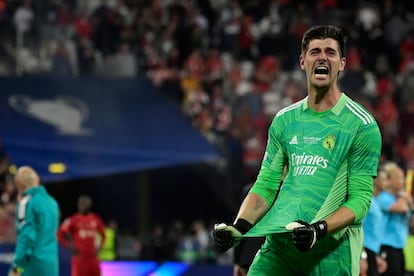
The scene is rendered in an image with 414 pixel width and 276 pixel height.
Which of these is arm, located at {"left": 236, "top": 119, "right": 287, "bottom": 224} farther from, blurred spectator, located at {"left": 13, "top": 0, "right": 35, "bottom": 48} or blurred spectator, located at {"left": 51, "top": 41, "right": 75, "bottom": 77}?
blurred spectator, located at {"left": 51, "top": 41, "right": 75, "bottom": 77}

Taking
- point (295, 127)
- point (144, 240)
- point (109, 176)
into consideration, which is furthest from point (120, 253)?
point (295, 127)

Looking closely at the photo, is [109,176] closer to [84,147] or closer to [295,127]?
[84,147]

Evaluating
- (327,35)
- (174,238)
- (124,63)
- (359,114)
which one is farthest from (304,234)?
(124,63)

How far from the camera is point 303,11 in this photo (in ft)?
77.9

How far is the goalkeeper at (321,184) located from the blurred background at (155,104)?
12.1m

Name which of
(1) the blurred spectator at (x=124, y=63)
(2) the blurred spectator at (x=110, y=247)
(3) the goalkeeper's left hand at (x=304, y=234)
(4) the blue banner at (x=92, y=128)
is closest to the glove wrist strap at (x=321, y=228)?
(3) the goalkeeper's left hand at (x=304, y=234)

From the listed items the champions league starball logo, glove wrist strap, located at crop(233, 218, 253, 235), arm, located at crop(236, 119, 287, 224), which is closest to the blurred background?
the champions league starball logo

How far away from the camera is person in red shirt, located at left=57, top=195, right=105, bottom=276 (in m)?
15.9

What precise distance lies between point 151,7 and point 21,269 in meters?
11.6

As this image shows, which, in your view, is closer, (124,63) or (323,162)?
(323,162)

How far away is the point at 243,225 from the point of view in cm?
610

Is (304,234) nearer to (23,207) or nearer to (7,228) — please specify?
(23,207)

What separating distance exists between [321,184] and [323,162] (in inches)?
4.6

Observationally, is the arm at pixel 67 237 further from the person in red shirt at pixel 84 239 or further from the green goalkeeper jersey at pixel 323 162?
the green goalkeeper jersey at pixel 323 162
